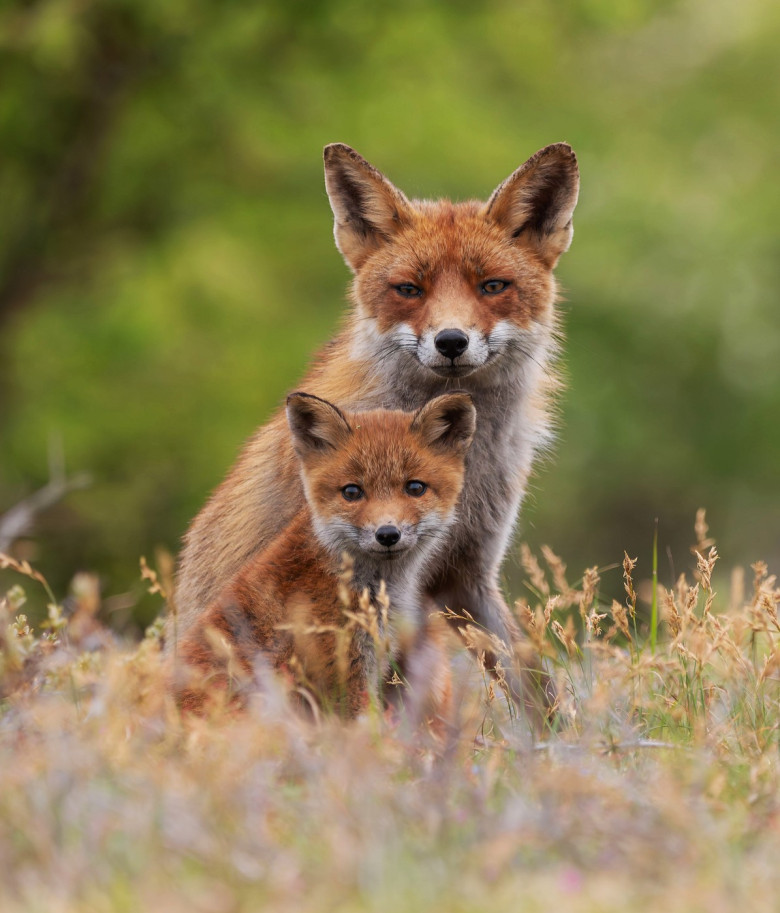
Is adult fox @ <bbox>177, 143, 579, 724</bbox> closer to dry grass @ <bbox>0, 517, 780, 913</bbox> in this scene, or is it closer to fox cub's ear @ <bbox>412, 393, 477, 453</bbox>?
fox cub's ear @ <bbox>412, 393, 477, 453</bbox>

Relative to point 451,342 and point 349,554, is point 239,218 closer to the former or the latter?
point 451,342

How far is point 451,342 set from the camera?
17.7 feet

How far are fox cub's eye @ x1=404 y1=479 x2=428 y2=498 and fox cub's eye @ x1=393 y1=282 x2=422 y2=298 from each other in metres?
0.99

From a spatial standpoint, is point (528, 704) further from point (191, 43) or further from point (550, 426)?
point (191, 43)

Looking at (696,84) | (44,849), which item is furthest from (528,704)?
(696,84)

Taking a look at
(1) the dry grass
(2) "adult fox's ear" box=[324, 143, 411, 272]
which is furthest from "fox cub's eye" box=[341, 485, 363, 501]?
(2) "adult fox's ear" box=[324, 143, 411, 272]

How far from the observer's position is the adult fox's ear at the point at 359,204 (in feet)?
19.6

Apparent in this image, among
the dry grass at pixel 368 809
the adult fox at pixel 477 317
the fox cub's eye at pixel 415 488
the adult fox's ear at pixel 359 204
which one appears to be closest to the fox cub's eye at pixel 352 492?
the fox cub's eye at pixel 415 488

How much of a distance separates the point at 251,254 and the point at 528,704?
10.6 meters

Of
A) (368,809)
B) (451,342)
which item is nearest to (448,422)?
(451,342)

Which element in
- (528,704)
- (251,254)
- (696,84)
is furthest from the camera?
(696,84)

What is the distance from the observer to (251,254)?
1544 cm

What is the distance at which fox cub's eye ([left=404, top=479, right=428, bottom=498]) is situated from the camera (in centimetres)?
522

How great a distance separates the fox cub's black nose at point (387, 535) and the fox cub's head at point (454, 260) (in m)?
0.93
